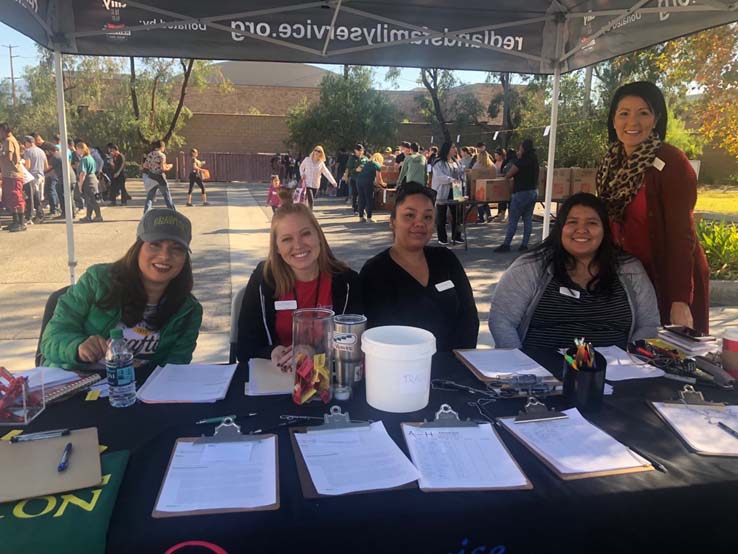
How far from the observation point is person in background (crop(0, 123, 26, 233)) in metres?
9.48

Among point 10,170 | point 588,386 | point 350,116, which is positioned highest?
point 350,116

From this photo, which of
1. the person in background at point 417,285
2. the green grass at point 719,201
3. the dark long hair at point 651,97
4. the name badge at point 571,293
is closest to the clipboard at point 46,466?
the person in background at point 417,285

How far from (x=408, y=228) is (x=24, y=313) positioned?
14.5 feet

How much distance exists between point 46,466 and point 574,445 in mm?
1334

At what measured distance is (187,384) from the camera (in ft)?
6.14

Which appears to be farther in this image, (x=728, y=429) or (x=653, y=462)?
(x=728, y=429)

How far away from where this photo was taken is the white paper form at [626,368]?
2.01 meters

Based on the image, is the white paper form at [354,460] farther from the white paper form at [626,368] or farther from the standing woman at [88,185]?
the standing woman at [88,185]

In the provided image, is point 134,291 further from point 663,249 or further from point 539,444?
point 663,249

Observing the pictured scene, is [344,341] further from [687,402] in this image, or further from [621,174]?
[621,174]

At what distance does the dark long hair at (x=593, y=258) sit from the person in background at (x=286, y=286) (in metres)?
0.99

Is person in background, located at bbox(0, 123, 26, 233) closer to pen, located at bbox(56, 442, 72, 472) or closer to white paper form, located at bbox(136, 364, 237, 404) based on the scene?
white paper form, located at bbox(136, 364, 237, 404)

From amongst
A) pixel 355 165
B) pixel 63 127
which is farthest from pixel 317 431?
pixel 355 165

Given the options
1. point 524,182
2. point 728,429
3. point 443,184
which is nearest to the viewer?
point 728,429
